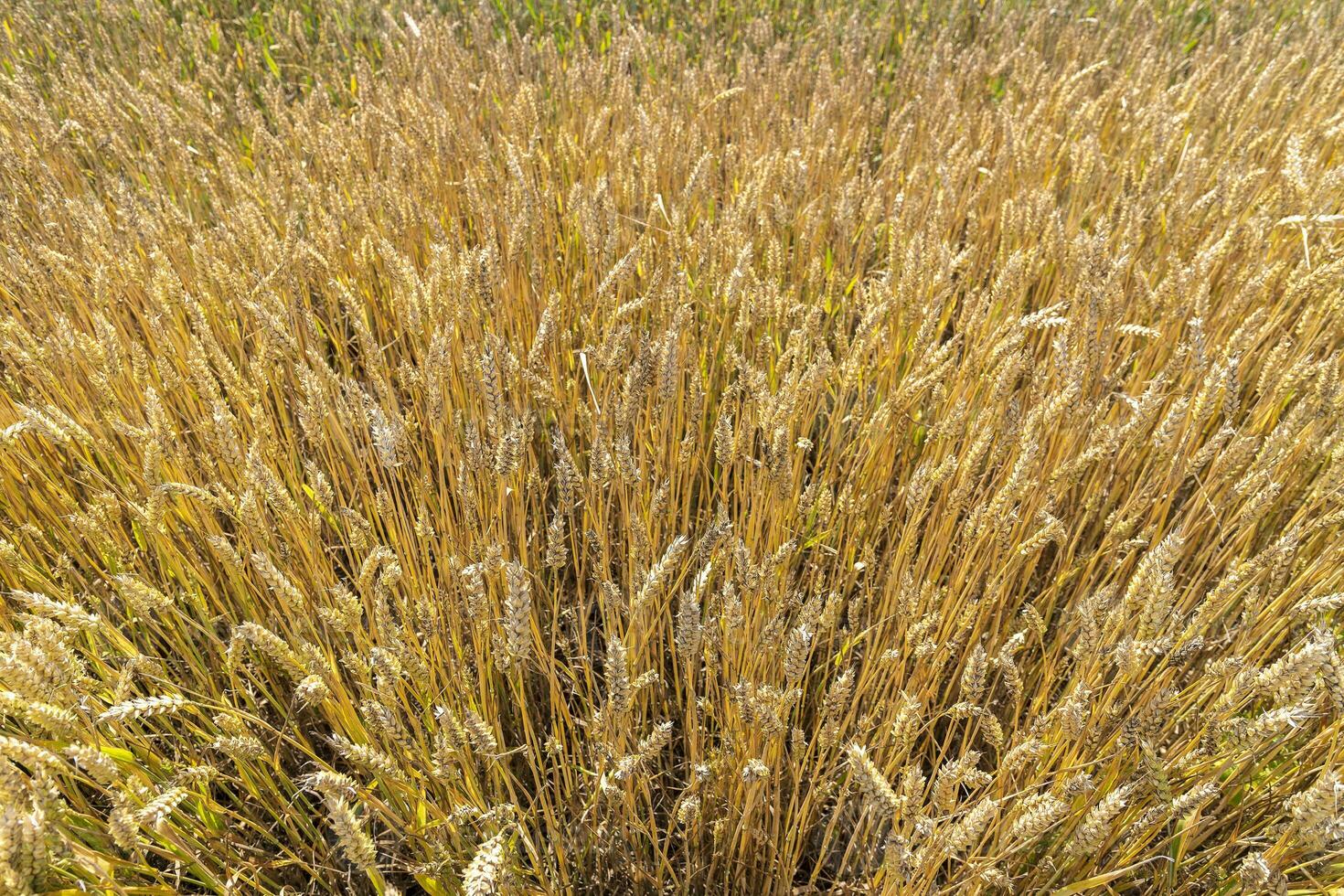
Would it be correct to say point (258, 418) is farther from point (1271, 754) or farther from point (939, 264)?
point (1271, 754)

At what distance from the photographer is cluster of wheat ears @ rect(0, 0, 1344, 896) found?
103cm

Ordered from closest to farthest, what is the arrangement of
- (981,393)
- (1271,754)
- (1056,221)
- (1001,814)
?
1. (1271,754)
2. (1001,814)
3. (981,393)
4. (1056,221)

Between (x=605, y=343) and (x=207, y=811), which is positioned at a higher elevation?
(x=605, y=343)

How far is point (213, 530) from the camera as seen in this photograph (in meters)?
1.41

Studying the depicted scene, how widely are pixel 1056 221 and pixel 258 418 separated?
183 centimetres

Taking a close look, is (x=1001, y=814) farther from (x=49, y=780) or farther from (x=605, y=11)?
(x=605, y=11)

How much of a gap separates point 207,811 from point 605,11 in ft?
13.1

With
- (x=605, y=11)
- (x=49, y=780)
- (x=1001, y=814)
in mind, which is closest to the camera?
(x=49, y=780)

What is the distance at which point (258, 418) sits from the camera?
1.34 m

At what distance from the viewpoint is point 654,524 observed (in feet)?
4.84

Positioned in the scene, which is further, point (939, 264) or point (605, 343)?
point (939, 264)

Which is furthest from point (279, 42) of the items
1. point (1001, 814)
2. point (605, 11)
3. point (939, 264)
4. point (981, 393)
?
point (1001, 814)

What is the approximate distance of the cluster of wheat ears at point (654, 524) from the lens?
1.03 m

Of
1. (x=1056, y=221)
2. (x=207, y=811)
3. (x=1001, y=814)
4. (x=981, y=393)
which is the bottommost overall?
(x=1001, y=814)
